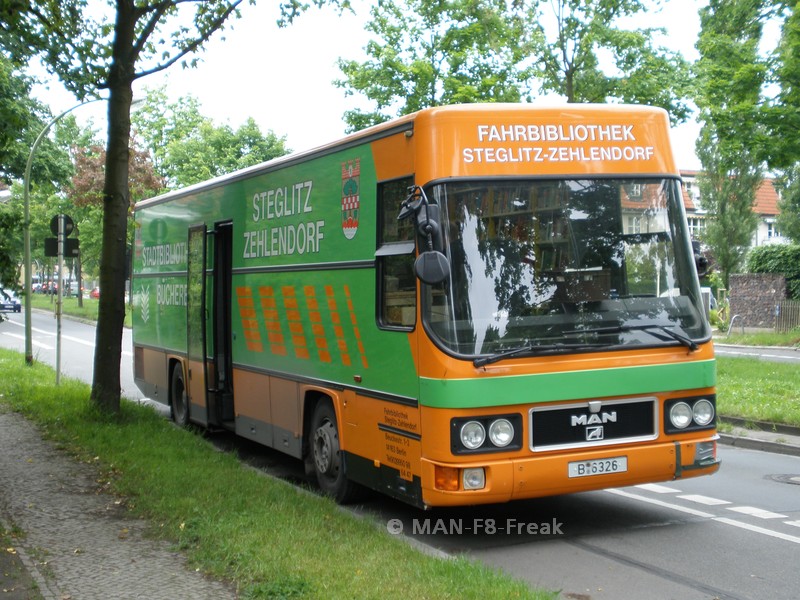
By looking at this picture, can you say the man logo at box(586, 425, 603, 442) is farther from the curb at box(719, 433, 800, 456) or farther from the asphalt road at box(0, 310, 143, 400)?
the asphalt road at box(0, 310, 143, 400)

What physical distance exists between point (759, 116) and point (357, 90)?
39.5 ft

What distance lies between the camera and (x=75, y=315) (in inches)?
2234

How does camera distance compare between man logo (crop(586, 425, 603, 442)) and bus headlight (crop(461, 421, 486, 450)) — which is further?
man logo (crop(586, 425, 603, 442))

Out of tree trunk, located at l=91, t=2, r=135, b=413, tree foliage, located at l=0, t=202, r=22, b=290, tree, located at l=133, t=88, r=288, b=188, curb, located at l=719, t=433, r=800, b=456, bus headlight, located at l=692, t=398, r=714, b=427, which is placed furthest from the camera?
tree, located at l=133, t=88, r=288, b=188

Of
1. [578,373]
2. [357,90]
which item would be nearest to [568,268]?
[578,373]

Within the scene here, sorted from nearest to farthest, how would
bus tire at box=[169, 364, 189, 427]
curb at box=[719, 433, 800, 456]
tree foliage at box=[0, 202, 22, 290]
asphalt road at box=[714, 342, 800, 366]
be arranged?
tree foliage at box=[0, 202, 22, 290]
curb at box=[719, 433, 800, 456]
bus tire at box=[169, 364, 189, 427]
asphalt road at box=[714, 342, 800, 366]

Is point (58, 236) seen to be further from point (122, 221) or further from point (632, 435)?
point (632, 435)

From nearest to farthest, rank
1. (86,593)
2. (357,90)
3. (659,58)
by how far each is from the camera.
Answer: (86,593) → (659,58) → (357,90)

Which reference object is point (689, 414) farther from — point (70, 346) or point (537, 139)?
point (70, 346)

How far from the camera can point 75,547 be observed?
23.2 ft

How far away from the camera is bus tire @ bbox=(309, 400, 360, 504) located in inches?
347

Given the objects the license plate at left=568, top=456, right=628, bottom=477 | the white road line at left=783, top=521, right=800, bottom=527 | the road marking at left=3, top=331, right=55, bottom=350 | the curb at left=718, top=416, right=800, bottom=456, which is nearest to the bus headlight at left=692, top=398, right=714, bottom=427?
the license plate at left=568, top=456, right=628, bottom=477

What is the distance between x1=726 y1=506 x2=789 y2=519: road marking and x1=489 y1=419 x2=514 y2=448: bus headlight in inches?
101

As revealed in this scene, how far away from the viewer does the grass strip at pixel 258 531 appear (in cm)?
583
